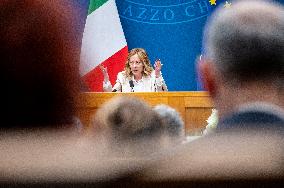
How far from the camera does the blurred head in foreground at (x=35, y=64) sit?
1.56 feet

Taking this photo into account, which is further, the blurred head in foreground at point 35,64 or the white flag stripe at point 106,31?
the white flag stripe at point 106,31

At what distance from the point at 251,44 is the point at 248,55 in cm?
2

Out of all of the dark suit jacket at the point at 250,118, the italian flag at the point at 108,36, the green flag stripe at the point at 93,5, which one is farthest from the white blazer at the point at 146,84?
the dark suit jacket at the point at 250,118

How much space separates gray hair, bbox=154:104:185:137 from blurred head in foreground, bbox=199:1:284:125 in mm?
158

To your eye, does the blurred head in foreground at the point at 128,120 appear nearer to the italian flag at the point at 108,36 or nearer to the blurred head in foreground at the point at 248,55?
the blurred head in foreground at the point at 248,55

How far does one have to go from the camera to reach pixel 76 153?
13.7 inches

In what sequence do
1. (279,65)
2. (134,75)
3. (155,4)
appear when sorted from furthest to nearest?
(155,4) < (134,75) < (279,65)

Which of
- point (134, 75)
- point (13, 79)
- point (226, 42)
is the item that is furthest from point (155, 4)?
point (13, 79)

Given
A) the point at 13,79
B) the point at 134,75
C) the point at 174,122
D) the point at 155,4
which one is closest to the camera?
the point at 13,79

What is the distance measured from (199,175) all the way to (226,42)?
19.4 inches

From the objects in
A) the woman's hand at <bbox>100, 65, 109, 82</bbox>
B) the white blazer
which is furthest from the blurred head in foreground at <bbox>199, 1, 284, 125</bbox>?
the woman's hand at <bbox>100, 65, 109, 82</bbox>

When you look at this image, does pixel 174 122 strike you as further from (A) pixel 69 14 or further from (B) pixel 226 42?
(B) pixel 226 42

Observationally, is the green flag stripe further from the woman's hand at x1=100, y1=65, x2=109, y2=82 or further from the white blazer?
the white blazer

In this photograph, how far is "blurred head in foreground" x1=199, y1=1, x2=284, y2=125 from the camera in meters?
0.76
